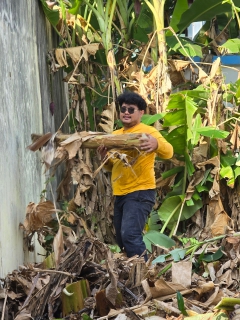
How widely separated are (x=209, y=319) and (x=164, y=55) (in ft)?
13.5

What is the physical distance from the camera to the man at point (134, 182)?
518 cm


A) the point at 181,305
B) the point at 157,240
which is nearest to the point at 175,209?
the point at 157,240

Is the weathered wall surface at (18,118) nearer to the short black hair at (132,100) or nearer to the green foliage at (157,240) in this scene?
the short black hair at (132,100)

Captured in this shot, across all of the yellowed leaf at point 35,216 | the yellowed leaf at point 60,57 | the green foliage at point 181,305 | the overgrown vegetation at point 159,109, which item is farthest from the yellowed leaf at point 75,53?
the green foliage at point 181,305

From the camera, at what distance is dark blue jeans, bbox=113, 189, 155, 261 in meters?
5.18

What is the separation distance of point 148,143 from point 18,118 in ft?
3.34

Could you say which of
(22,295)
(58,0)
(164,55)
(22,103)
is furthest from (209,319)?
(58,0)

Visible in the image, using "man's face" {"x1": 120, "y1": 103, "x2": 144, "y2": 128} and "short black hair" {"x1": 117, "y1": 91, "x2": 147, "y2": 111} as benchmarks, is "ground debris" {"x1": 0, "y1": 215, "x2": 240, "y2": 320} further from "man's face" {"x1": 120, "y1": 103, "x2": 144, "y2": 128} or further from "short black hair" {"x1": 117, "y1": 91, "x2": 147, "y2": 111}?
"short black hair" {"x1": 117, "y1": 91, "x2": 147, "y2": 111}

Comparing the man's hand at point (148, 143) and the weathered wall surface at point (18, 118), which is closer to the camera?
the weathered wall surface at point (18, 118)

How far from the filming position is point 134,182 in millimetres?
5293

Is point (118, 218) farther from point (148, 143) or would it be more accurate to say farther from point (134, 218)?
point (148, 143)

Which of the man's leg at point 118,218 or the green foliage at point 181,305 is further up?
the man's leg at point 118,218

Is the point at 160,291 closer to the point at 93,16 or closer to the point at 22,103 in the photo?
the point at 22,103

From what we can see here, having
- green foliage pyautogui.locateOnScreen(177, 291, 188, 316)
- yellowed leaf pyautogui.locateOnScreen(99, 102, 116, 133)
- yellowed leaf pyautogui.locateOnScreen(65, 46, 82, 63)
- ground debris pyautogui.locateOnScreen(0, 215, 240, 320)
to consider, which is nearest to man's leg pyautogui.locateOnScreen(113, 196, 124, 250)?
ground debris pyautogui.locateOnScreen(0, 215, 240, 320)
